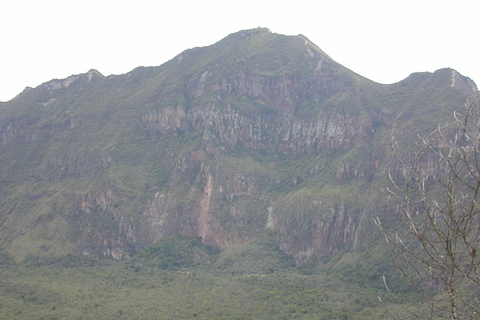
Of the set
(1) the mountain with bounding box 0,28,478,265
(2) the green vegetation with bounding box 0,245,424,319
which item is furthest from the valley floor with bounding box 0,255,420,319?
(1) the mountain with bounding box 0,28,478,265

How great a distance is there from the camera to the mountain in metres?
88.2

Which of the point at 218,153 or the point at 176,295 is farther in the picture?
the point at 218,153

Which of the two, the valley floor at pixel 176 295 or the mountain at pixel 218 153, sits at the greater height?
the mountain at pixel 218 153

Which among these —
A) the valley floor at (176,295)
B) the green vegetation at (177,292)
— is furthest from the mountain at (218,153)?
the valley floor at (176,295)

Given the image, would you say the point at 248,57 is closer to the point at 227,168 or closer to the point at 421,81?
the point at 227,168

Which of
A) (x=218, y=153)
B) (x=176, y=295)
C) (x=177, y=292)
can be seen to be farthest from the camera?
(x=218, y=153)

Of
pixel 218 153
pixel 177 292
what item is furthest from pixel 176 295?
pixel 218 153

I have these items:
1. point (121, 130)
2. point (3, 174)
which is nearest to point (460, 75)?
point (121, 130)

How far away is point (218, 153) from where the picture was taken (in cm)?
10538

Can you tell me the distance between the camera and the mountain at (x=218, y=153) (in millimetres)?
88188

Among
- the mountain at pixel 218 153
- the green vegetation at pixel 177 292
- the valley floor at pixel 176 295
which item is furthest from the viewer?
the mountain at pixel 218 153

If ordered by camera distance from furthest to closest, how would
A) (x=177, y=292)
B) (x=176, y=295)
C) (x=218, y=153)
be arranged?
(x=218, y=153) < (x=177, y=292) < (x=176, y=295)

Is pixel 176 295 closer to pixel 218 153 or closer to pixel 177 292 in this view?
pixel 177 292

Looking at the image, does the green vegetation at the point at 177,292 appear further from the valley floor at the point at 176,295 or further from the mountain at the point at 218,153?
the mountain at the point at 218,153
